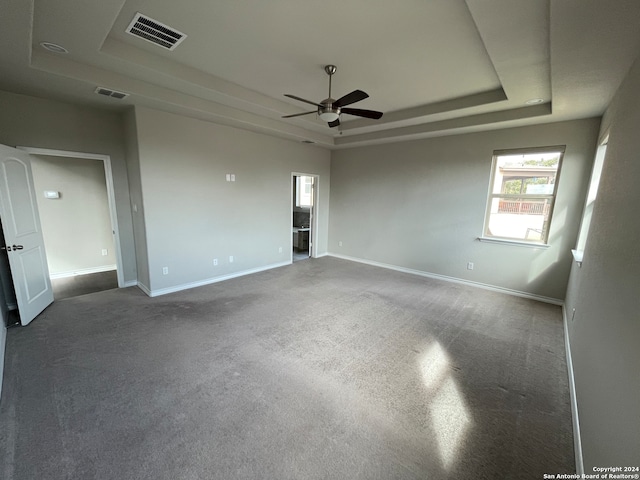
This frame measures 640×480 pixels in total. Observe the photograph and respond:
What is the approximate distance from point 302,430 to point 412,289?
331 centimetres

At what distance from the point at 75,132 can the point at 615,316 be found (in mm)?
5795

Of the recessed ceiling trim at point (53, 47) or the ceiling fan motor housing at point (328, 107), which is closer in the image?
the recessed ceiling trim at point (53, 47)

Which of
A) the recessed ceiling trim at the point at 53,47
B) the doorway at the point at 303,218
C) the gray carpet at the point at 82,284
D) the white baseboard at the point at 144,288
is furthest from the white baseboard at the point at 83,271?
the recessed ceiling trim at the point at 53,47

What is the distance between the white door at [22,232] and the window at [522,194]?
6.61 metres

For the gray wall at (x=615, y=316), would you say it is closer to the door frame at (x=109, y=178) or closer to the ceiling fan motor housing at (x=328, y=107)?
the ceiling fan motor housing at (x=328, y=107)

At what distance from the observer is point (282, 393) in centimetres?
210

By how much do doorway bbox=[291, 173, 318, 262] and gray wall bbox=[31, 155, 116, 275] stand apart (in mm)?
3862

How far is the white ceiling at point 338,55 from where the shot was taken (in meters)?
1.79

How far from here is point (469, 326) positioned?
10.8ft

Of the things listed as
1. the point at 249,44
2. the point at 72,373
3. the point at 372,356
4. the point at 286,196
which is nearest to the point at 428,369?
the point at 372,356

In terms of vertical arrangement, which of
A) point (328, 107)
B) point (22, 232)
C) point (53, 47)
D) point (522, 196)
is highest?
point (53, 47)

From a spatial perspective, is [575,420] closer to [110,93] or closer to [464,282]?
[464,282]

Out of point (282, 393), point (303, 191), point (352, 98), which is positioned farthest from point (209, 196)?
point (303, 191)

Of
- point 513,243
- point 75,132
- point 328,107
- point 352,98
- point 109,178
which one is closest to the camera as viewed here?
point 352,98
